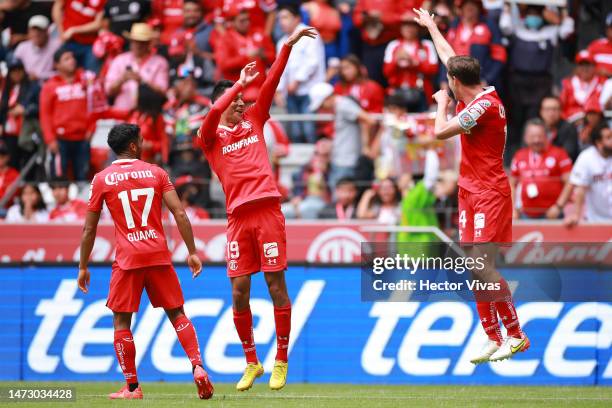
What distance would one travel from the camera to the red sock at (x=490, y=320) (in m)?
11.5

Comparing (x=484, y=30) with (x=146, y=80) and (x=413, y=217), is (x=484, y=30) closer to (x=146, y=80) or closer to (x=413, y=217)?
(x=413, y=217)

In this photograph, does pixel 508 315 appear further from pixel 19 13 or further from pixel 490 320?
pixel 19 13

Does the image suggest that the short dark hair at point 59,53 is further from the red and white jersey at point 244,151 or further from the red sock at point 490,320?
the red sock at point 490,320

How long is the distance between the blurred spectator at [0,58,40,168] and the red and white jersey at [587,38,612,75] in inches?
348

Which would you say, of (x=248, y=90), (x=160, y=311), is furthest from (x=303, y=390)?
(x=248, y=90)

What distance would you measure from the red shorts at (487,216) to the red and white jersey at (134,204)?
2.78 metres

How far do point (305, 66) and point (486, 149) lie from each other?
27.5 ft

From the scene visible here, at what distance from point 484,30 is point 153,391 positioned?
8.59 meters

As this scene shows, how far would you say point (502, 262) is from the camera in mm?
13547

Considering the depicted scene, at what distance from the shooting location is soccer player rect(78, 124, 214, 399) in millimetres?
11203

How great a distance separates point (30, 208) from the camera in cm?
1866

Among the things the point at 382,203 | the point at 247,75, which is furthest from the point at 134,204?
the point at 382,203

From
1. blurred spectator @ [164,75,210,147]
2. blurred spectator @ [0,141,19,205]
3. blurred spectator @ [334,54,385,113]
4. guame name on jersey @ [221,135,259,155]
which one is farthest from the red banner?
guame name on jersey @ [221,135,259,155]

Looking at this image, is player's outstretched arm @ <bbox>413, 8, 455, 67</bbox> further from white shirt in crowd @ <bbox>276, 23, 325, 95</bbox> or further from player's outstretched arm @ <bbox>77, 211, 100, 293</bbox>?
white shirt in crowd @ <bbox>276, 23, 325, 95</bbox>
